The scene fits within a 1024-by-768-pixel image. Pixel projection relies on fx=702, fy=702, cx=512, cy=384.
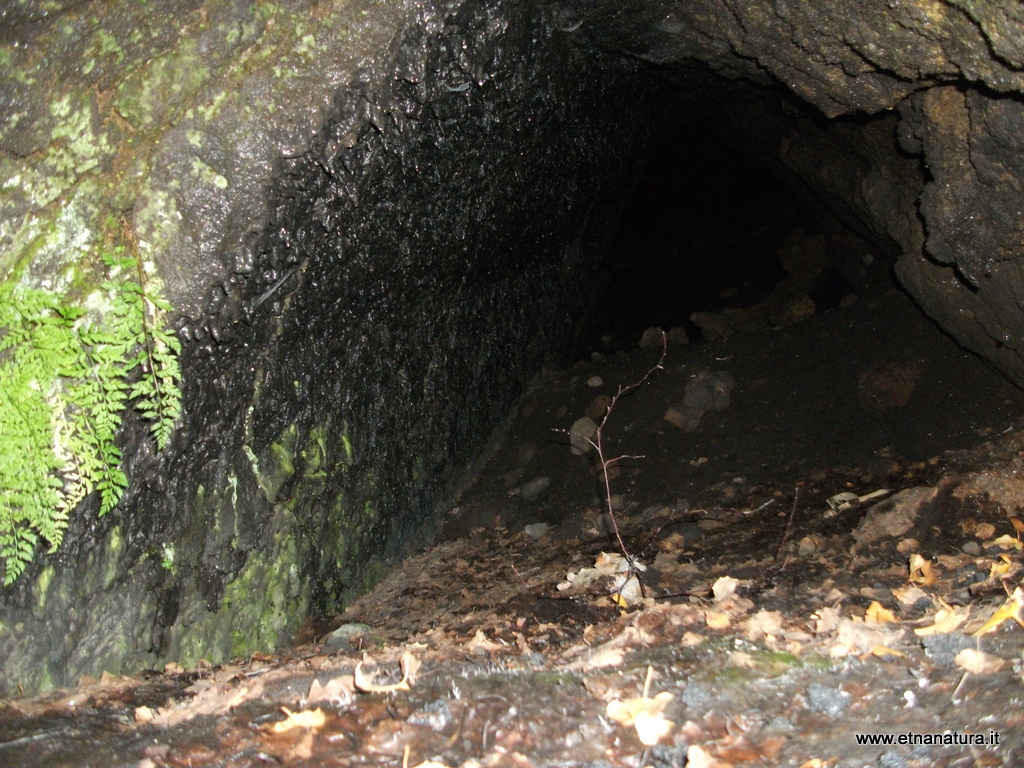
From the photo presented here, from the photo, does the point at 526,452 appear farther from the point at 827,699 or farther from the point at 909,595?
the point at 827,699

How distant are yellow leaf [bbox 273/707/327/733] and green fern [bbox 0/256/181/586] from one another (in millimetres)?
1048

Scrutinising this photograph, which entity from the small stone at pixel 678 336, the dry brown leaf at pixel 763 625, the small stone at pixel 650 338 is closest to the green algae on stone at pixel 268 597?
the dry brown leaf at pixel 763 625

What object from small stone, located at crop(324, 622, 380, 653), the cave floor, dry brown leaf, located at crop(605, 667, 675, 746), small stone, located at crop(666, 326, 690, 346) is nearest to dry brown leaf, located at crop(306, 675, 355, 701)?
the cave floor

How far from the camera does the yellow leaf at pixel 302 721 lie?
1789 mm

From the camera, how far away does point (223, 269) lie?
2520mm

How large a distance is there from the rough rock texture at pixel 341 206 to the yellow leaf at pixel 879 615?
1.78 meters

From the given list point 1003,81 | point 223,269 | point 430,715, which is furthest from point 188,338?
point 1003,81

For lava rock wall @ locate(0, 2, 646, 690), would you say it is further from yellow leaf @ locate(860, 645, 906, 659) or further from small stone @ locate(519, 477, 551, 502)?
yellow leaf @ locate(860, 645, 906, 659)

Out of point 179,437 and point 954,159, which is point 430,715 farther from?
point 954,159

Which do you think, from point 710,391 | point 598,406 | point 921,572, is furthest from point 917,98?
point 598,406

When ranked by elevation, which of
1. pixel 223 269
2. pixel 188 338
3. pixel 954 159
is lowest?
pixel 954 159

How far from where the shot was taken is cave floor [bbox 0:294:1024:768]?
167 cm

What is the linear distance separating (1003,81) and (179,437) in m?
3.24

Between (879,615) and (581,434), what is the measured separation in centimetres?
326
